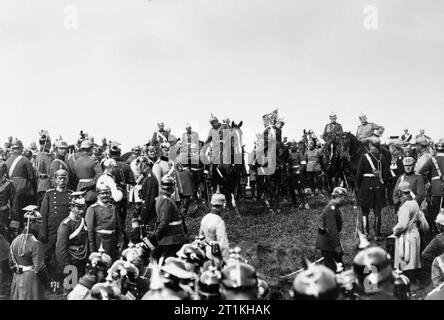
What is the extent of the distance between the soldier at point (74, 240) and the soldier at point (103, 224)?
0.14 meters

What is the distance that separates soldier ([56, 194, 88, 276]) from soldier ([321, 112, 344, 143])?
34.1ft

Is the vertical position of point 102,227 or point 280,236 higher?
point 102,227

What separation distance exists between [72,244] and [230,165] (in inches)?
289

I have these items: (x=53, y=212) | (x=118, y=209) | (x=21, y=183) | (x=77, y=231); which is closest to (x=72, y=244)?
(x=77, y=231)

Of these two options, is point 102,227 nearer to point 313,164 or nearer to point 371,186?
point 371,186

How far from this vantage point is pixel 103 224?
9234 mm

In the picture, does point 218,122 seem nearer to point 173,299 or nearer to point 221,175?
point 221,175

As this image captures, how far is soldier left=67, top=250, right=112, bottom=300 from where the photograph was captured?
712 centimetres

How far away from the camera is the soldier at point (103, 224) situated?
9180mm

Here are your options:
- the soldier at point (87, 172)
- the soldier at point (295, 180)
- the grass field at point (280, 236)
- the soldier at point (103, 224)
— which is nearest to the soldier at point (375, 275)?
the grass field at point (280, 236)

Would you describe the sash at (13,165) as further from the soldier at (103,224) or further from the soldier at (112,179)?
the soldier at (103,224)

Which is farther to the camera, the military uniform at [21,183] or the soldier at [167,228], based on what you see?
the military uniform at [21,183]

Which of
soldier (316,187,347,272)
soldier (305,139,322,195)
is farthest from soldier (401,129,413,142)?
soldier (316,187,347,272)

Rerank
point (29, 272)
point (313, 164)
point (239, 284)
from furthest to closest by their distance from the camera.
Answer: point (313, 164) → point (29, 272) → point (239, 284)
